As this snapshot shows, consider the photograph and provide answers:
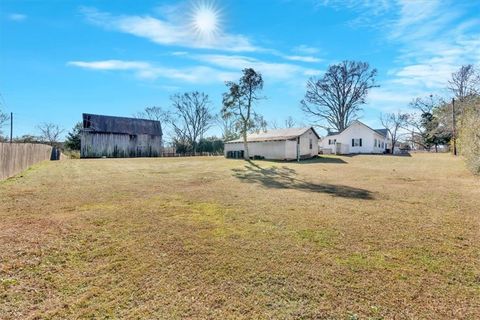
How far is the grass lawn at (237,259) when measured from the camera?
301cm

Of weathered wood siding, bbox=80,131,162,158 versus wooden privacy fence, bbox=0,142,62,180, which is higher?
weathered wood siding, bbox=80,131,162,158

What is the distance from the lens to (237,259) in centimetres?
416

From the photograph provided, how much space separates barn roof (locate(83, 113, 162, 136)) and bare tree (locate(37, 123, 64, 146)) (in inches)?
819

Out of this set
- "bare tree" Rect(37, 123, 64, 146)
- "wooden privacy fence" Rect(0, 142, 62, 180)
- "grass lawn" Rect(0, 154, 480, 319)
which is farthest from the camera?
"bare tree" Rect(37, 123, 64, 146)

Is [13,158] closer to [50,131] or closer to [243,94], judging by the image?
[243,94]

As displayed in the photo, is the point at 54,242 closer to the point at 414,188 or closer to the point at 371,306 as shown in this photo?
the point at 371,306

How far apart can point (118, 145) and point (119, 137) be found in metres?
1.10

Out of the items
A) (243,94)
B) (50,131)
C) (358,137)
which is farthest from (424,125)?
(50,131)

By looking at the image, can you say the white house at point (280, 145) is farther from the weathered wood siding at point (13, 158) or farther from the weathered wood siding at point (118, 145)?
the weathered wood siding at point (13, 158)

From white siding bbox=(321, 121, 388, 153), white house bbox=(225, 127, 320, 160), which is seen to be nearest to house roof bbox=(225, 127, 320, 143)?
white house bbox=(225, 127, 320, 160)

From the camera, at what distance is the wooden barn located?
35031 mm

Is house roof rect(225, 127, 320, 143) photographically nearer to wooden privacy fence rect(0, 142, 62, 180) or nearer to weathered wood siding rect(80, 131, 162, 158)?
weathered wood siding rect(80, 131, 162, 158)

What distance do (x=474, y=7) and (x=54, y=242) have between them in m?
14.2

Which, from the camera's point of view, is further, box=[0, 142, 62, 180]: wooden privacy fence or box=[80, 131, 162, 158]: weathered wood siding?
box=[80, 131, 162, 158]: weathered wood siding
